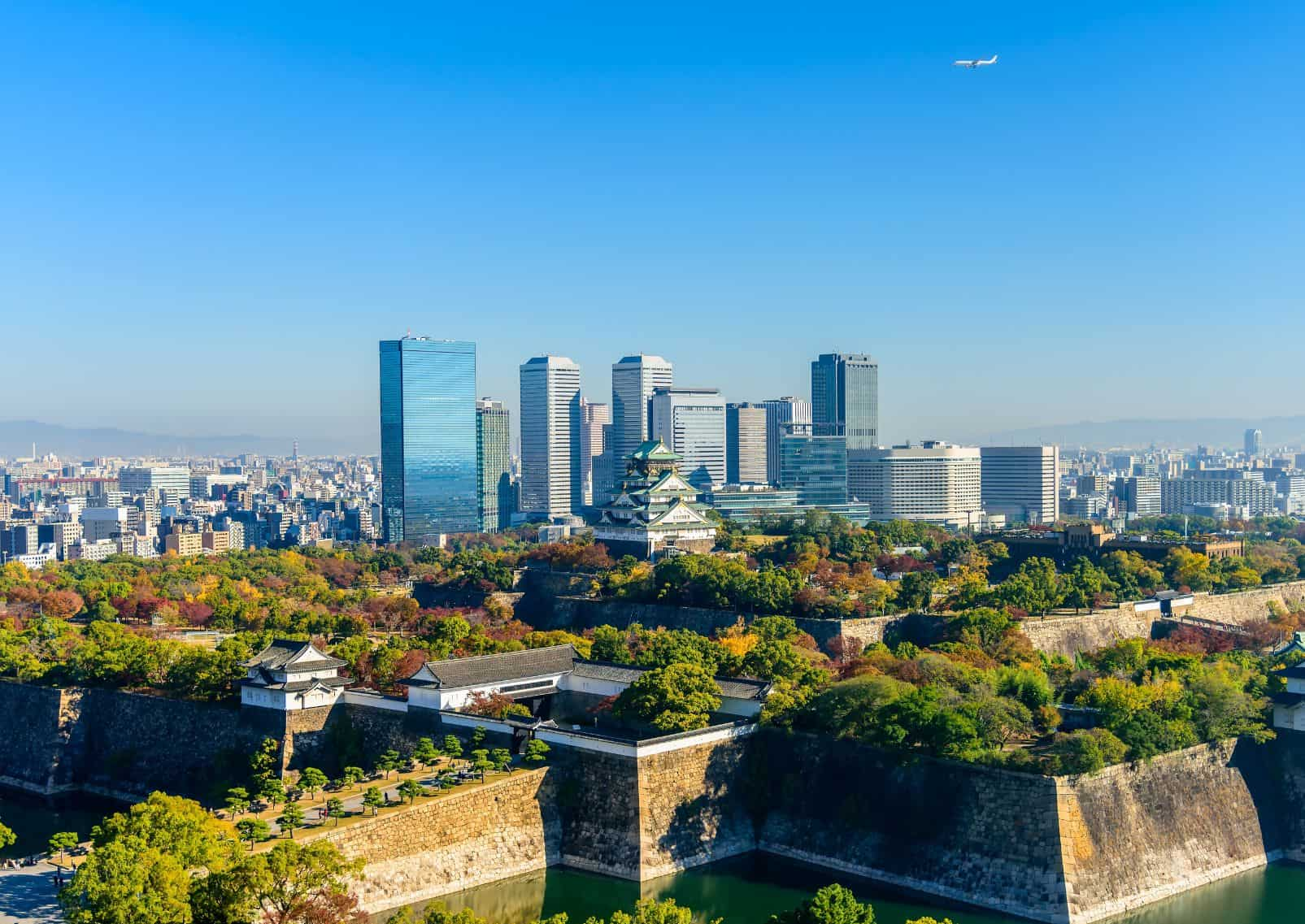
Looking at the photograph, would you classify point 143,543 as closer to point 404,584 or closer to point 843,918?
point 404,584

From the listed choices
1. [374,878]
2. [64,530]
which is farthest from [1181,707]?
[64,530]

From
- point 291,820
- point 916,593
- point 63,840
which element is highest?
point 916,593

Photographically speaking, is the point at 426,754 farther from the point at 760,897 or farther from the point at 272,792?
the point at 760,897

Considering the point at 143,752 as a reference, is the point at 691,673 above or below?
above

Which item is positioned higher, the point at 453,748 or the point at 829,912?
the point at 453,748

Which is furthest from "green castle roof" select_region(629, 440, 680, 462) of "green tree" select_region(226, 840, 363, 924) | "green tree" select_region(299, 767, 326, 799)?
"green tree" select_region(226, 840, 363, 924)

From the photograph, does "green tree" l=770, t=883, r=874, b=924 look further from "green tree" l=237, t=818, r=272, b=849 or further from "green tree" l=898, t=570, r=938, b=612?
"green tree" l=898, t=570, r=938, b=612

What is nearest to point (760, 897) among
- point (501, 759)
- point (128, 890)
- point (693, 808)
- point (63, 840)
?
point (693, 808)

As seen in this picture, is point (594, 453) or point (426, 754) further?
point (594, 453)
